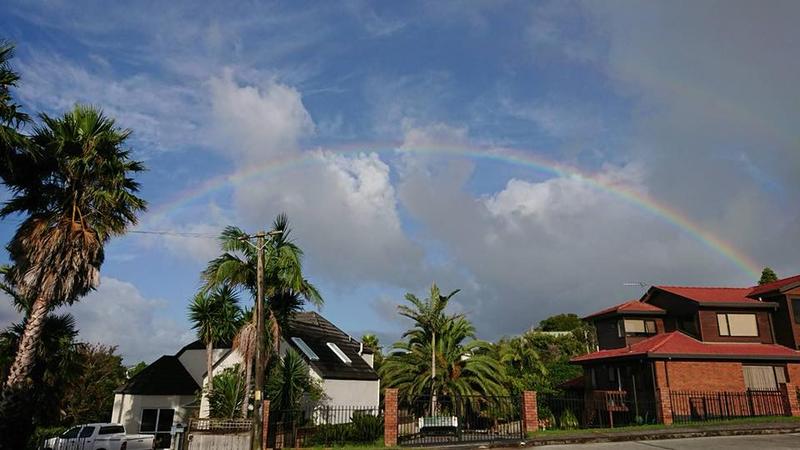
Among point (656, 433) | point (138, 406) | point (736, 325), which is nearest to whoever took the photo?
→ point (656, 433)

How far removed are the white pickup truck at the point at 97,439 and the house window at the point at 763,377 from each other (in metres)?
30.7

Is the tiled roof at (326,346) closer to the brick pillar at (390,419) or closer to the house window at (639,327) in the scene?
the brick pillar at (390,419)

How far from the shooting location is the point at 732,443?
18797mm

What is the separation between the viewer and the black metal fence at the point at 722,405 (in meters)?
26.4

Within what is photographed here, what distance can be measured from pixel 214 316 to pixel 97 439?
721 centimetres

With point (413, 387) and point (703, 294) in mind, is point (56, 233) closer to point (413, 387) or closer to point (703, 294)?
point (413, 387)

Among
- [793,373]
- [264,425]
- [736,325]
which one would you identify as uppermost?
[736,325]

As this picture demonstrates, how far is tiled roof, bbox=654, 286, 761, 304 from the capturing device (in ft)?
109

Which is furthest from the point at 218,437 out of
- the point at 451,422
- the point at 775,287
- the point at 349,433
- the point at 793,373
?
the point at 775,287

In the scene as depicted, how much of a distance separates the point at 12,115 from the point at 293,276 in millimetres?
11132

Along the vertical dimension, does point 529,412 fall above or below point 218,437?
above

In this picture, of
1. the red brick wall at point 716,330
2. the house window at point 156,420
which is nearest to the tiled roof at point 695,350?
the red brick wall at point 716,330

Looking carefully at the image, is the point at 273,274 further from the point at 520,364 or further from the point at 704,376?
the point at 520,364

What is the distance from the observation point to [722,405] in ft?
88.5
